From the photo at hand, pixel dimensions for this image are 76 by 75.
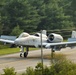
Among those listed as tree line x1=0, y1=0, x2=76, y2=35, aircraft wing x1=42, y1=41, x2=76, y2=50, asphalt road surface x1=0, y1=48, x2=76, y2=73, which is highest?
tree line x1=0, y1=0, x2=76, y2=35

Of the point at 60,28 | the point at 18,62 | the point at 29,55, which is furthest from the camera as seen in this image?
the point at 60,28

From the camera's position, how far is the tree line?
73250mm

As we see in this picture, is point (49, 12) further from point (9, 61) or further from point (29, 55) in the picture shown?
point (9, 61)

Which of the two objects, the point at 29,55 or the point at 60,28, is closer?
the point at 29,55

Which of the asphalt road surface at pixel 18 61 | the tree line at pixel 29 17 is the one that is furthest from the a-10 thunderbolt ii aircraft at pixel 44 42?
the tree line at pixel 29 17

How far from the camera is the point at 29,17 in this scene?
7619 centimetres

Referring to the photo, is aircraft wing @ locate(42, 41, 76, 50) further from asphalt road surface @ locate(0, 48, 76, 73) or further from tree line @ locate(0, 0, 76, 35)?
tree line @ locate(0, 0, 76, 35)

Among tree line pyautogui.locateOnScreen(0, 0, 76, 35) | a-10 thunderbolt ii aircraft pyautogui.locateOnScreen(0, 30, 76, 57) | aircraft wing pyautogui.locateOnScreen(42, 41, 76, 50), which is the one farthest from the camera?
tree line pyautogui.locateOnScreen(0, 0, 76, 35)

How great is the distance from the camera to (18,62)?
44688 millimetres

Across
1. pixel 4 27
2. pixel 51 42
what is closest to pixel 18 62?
pixel 51 42

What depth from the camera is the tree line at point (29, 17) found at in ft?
240

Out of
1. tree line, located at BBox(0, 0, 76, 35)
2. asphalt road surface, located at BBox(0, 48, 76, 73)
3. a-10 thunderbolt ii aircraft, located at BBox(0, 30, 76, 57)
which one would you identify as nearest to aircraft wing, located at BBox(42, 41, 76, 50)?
a-10 thunderbolt ii aircraft, located at BBox(0, 30, 76, 57)

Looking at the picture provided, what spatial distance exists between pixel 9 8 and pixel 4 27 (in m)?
3.99

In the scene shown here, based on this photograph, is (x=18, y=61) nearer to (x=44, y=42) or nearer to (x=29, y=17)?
(x=44, y=42)
